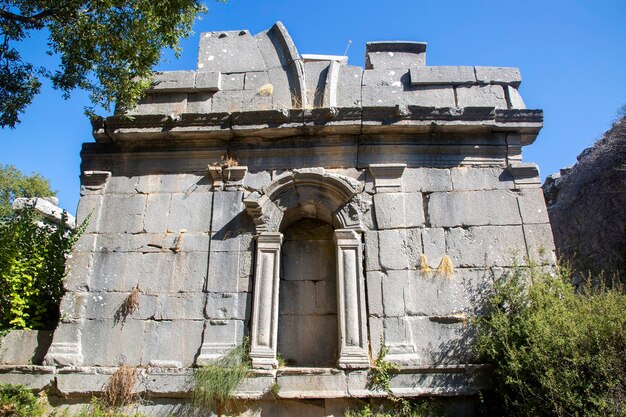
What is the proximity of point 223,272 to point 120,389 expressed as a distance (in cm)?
188

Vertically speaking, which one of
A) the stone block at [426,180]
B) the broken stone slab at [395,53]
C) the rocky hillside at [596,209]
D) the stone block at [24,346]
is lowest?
the stone block at [24,346]

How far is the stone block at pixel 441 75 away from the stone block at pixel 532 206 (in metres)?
2.01

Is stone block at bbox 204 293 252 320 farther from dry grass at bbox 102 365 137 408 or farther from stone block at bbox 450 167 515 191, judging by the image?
stone block at bbox 450 167 515 191

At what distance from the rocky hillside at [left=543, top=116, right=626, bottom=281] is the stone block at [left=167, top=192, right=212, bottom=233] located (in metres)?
8.25

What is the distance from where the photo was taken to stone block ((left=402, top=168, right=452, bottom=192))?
7.17m

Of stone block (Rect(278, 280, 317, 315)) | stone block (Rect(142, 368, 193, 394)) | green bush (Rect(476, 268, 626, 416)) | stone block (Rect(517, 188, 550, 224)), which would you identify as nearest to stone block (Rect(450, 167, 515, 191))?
stone block (Rect(517, 188, 550, 224))

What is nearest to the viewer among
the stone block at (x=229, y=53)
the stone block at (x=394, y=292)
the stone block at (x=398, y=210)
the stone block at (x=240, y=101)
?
the stone block at (x=394, y=292)

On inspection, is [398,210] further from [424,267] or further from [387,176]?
[424,267]

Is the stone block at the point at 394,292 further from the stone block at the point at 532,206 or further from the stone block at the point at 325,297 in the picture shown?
the stone block at the point at 532,206

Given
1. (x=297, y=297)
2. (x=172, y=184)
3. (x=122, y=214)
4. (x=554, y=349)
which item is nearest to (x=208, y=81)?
(x=172, y=184)

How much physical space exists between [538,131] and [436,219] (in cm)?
211

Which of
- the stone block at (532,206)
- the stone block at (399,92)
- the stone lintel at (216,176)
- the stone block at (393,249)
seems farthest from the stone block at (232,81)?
the stone block at (532,206)

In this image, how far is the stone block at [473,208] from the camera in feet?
22.8

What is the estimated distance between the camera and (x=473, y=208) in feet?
23.1
